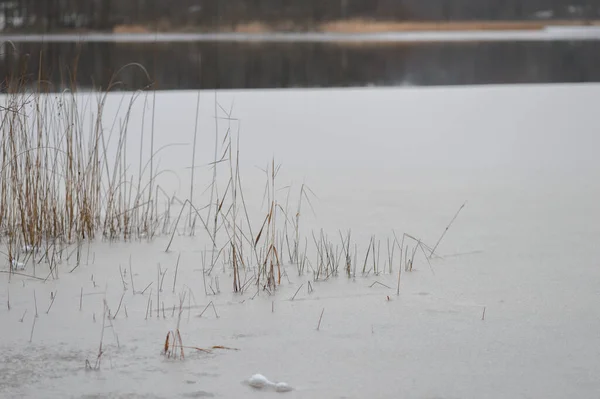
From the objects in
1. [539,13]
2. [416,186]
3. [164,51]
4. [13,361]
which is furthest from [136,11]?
[13,361]

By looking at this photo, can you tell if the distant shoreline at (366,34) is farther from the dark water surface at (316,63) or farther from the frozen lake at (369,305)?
the frozen lake at (369,305)

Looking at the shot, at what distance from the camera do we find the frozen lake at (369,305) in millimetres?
1403

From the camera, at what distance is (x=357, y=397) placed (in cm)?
133

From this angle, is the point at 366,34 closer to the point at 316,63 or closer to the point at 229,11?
the point at 229,11

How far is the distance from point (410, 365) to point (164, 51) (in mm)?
7961

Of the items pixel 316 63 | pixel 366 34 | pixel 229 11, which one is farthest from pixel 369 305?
pixel 366 34

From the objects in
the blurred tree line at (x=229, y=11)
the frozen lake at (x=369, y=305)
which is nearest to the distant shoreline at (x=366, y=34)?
the blurred tree line at (x=229, y=11)

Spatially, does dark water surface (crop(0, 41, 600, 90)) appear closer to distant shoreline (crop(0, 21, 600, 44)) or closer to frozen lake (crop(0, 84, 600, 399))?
distant shoreline (crop(0, 21, 600, 44))

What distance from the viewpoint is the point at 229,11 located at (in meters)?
10.1

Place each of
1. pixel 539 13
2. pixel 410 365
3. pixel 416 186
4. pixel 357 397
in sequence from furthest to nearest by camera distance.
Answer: pixel 539 13, pixel 416 186, pixel 410 365, pixel 357 397

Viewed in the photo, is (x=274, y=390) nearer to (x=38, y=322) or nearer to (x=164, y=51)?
(x=38, y=322)

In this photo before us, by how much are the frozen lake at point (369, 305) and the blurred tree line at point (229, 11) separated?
6567 millimetres

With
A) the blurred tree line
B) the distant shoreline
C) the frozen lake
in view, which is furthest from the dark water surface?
the frozen lake

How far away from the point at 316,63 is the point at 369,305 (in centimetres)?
647
